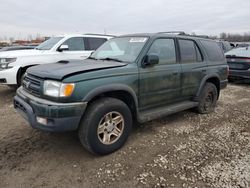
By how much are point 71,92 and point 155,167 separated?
1509mm

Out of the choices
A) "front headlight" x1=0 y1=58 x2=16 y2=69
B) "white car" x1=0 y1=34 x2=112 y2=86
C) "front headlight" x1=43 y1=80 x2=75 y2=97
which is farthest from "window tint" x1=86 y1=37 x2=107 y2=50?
"front headlight" x1=43 y1=80 x2=75 y2=97

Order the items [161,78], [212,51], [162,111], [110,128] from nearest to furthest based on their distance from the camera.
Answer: [110,128] → [161,78] → [162,111] → [212,51]

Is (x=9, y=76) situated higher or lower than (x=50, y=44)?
lower

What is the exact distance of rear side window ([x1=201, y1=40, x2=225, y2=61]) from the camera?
497 centimetres

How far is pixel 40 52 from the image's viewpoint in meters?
6.41

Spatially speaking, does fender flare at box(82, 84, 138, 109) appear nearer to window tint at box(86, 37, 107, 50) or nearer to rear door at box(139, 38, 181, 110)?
rear door at box(139, 38, 181, 110)

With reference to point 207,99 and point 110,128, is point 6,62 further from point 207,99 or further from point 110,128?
point 207,99

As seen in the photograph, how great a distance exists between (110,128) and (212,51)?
3408 mm

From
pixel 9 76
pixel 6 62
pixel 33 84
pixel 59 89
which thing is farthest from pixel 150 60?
pixel 6 62

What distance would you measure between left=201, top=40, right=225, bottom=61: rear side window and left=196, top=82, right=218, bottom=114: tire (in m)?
0.65

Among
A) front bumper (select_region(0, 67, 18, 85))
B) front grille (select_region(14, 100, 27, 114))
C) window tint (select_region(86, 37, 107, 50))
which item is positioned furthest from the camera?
window tint (select_region(86, 37, 107, 50))

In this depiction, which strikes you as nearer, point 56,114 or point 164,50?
point 56,114

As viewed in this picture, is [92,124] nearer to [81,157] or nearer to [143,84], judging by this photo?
Answer: [81,157]

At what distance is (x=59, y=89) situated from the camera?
8.95ft
